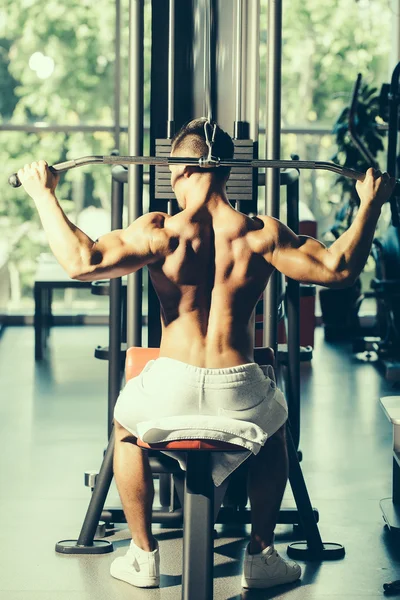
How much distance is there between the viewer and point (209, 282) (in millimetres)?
2625

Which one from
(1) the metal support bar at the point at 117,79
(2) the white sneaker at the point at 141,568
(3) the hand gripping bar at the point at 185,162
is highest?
(1) the metal support bar at the point at 117,79

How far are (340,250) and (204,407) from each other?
54 centimetres

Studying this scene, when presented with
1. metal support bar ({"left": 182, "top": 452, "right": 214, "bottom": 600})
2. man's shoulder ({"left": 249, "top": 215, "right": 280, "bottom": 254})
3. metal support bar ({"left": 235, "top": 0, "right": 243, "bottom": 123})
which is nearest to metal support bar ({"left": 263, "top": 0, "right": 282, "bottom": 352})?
metal support bar ({"left": 235, "top": 0, "right": 243, "bottom": 123})

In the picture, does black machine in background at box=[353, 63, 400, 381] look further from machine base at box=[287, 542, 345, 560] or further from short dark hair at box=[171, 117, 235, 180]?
short dark hair at box=[171, 117, 235, 180]

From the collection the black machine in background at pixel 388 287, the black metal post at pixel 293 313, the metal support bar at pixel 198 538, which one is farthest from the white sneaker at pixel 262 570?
the black machine in background at pixel 388 287

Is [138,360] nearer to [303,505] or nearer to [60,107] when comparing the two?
[303,505]

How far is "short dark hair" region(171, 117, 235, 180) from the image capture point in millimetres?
2633

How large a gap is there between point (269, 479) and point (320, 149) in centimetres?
532

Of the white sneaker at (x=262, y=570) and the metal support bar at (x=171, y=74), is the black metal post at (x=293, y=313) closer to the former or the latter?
the metal support bar at (x=171, y=74)

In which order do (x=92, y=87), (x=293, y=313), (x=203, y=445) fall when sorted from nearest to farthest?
1. (x=203, y=445)
2. (x=293, y=313)
3. (x=92, y=87)

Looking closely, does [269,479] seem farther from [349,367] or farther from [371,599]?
[349,367]

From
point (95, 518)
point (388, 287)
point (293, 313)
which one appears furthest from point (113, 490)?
point (388, 287)

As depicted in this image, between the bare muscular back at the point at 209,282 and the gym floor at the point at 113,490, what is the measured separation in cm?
71

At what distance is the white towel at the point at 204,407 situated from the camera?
246 cm
